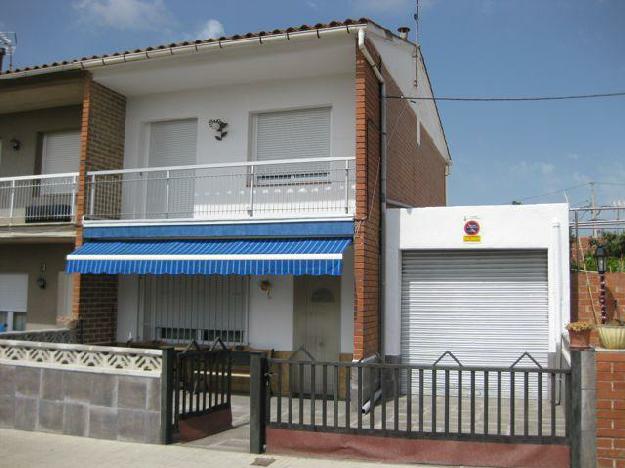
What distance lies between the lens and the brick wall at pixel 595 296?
1200 cm

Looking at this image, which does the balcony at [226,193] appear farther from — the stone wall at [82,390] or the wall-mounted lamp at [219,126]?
the stone wall at [82,390]

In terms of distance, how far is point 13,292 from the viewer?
1669 cm

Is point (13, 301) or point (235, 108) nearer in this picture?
point (235, 108)

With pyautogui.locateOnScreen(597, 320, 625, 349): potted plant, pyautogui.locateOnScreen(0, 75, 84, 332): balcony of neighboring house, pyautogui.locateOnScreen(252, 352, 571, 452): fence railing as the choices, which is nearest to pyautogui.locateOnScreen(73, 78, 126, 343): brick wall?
pyautogui.locateOnScreen(0, 75, 84, 332): balcony of neighboring house

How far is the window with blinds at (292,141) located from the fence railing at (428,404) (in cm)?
435

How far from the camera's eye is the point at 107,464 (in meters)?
7.99

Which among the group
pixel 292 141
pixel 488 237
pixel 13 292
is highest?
pixel 292 141

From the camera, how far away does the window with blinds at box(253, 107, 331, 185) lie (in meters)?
13.7

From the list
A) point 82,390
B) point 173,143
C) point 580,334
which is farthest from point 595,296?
point 173,143

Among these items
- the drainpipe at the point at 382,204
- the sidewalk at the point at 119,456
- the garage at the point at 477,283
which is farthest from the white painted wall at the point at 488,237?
the sidewalk at the point at 119,456

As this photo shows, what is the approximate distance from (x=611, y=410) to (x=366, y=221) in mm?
5686

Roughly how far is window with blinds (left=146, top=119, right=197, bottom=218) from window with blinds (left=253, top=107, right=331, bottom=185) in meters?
1.84

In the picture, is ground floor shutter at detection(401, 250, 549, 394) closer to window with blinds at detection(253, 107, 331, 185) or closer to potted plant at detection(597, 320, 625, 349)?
window with blinds at detection(253, 107, 331, 185)

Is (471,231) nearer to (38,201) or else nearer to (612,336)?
(612,336)
